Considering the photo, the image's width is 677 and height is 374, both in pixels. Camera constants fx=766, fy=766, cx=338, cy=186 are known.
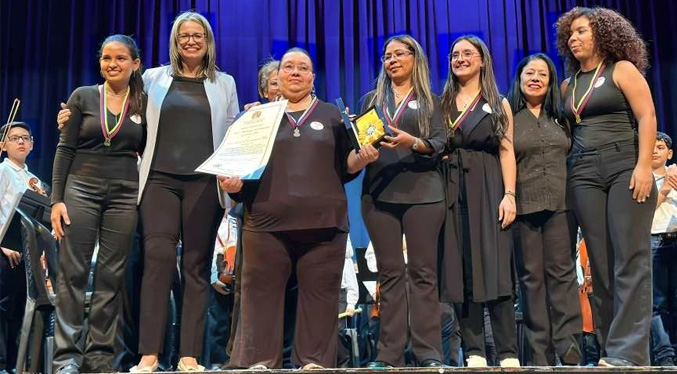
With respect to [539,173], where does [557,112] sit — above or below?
above

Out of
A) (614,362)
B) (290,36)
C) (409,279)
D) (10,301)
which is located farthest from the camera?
(290,36)

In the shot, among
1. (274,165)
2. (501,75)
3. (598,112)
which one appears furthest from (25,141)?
(501,75)

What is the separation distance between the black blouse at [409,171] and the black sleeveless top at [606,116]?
677 millimetres

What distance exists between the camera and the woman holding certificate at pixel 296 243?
3.37m

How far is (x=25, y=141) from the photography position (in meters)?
5.77

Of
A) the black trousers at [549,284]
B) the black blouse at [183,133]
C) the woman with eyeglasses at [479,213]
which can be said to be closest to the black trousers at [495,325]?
the woman with eyeglasses at [479,213]

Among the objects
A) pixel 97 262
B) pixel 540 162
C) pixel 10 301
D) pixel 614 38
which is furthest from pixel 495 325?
pixel 10 301

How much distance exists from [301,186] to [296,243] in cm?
27

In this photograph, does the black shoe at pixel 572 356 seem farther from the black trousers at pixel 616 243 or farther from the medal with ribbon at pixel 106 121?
the medal with ribbon at pixel 106 121

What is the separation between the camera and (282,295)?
3.46 metres

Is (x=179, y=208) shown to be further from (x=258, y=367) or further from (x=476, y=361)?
(x=476, y=361)

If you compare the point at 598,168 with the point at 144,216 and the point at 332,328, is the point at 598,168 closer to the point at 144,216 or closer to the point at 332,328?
the point at 332,328

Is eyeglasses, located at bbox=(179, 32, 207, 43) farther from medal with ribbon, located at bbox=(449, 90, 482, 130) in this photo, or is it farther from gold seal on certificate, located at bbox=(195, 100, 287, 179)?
medal with ribbon, located at bbox=(449, 90, 482, 130)

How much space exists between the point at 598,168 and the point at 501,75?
466 centimetres
